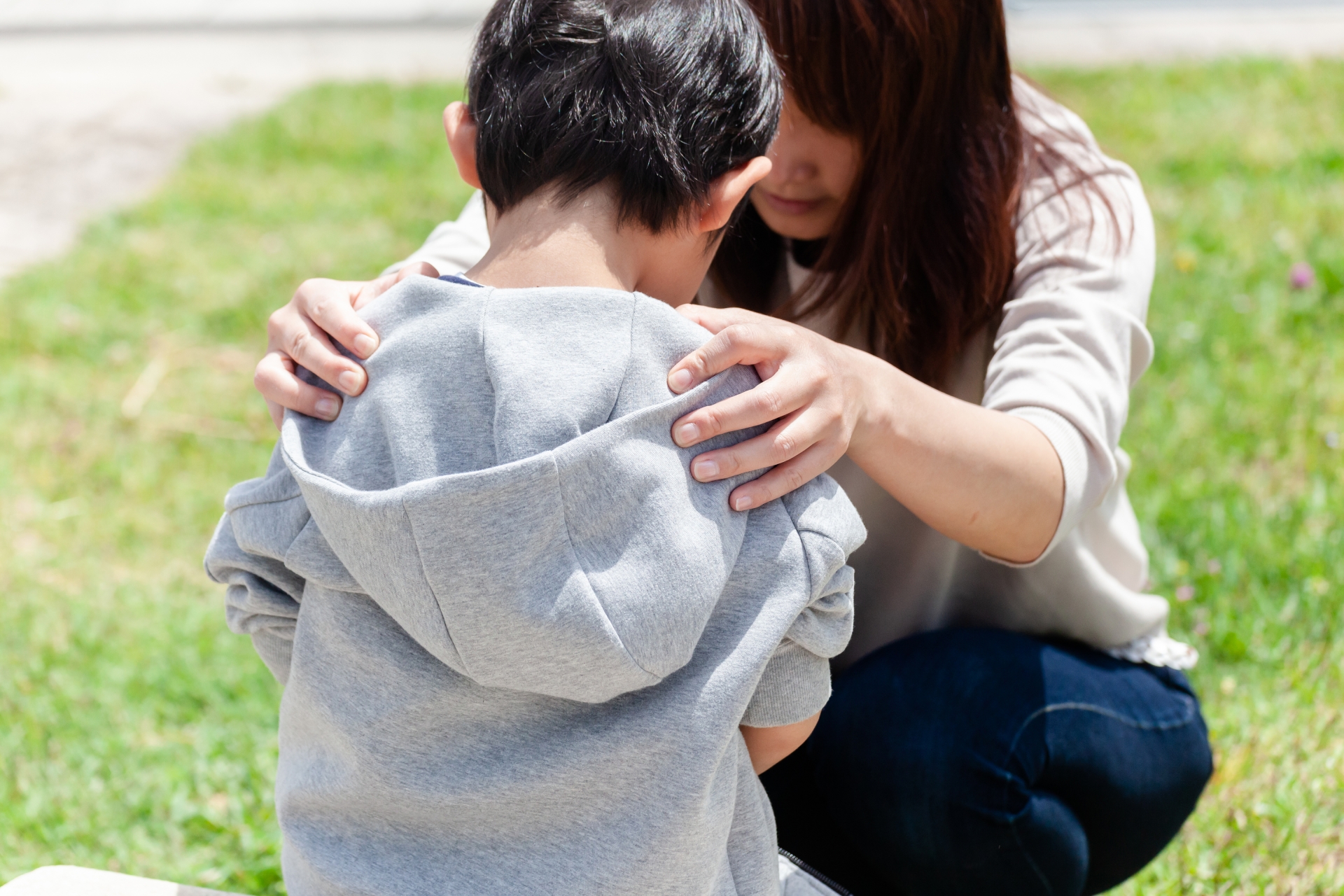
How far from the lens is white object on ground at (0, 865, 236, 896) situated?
4.31 ft

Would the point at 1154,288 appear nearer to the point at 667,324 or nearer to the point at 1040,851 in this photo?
the point at 1040,851

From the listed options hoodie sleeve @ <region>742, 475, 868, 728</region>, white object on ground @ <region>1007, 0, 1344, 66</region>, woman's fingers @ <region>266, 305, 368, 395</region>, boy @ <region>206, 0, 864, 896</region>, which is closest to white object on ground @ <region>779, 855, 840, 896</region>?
boy @ <region>206, 0, 864, 896</region>

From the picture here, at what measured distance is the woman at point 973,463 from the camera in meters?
1.44

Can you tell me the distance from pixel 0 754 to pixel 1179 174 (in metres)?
3.76

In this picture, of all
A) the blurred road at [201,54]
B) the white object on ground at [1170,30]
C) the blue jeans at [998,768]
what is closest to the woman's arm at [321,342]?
the blue jeans at [998,768]

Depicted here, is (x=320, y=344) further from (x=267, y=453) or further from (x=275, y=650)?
(x=267, y=453)

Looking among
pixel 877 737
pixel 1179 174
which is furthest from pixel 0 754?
pixel 1179 174

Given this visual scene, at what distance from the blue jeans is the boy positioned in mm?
378

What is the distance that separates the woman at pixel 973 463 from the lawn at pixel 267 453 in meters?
0.41

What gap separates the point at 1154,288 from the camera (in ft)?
11.2

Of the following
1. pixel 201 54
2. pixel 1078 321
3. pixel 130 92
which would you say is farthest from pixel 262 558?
pixel 201 54

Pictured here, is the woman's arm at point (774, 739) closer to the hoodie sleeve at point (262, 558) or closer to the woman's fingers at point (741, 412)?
the woman's fingers at point (741, 412)

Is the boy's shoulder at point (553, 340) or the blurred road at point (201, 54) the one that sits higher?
the boy's shoulder at point (553, 340)

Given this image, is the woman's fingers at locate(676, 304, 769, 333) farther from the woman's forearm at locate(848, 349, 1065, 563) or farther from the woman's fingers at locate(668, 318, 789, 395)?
the woman's forearm at locate(848, 349, 1065, 563)
